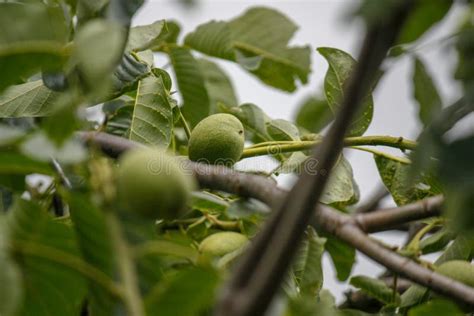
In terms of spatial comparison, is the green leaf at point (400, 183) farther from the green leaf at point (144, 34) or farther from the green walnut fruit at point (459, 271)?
the green leaf at point (144, 34)

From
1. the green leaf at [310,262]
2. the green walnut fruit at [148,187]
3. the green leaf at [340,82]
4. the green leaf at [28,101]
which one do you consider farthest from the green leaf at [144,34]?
the green walnut fruit at [148,187]

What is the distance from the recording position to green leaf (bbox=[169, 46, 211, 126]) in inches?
63.2

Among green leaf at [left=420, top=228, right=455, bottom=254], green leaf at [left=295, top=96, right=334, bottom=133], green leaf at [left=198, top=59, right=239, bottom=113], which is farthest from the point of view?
green leaf at [left=295, top=96, right=334, bottom=133]

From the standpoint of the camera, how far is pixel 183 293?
673 millimetres

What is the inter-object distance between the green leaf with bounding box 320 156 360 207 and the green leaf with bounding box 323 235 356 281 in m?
Result: 0.13

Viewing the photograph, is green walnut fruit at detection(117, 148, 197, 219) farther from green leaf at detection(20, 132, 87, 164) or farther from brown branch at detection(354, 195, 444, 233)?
brown branch at detection(354, 195, 444, 233)

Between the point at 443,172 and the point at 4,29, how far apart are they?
47 cm

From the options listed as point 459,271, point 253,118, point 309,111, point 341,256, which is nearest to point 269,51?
point 309,111

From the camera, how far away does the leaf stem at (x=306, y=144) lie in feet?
4.05

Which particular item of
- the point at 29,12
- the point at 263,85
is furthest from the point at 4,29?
the point at 263,85

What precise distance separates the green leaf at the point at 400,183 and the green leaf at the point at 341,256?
6.0 inches

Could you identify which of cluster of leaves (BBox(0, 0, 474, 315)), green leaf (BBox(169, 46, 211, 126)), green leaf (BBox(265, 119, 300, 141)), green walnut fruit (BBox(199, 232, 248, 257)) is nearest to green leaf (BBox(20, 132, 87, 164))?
cluster of leaves (BBox(0, 0, 474, 315))

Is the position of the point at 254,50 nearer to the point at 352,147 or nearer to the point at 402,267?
the point at 352,147

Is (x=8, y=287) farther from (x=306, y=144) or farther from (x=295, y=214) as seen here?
(x=306, y=144)
